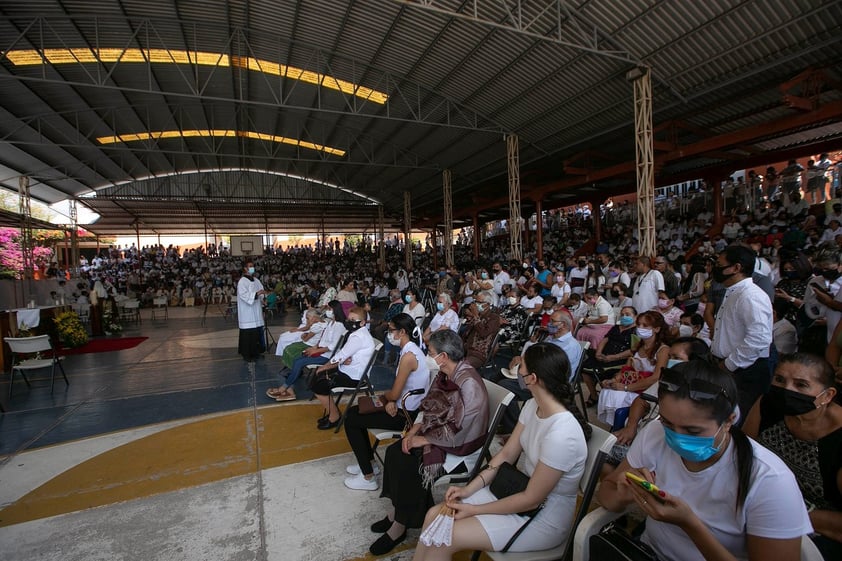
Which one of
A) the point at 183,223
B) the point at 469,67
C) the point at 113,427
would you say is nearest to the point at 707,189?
the point at 469,67

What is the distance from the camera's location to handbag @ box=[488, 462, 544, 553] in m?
1.88

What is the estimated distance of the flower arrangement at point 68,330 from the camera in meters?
9.05

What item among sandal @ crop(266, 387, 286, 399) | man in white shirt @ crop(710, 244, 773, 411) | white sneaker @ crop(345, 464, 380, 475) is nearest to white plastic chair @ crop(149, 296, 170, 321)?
sandal @ crop(266, 387, 286, 399)

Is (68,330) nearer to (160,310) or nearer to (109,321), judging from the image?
(109,321)

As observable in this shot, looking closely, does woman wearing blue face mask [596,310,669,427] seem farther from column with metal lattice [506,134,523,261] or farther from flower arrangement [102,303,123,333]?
flower arrangement [102,303,123,333]

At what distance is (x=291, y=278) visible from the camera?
22812 millimetres

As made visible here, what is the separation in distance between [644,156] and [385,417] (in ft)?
30.4

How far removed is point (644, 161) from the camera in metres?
9.83

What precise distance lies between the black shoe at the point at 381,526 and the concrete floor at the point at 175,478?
5 cm

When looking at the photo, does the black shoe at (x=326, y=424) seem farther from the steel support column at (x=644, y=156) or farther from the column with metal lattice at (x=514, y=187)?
the column with metal lattice at (x=514, y=187)

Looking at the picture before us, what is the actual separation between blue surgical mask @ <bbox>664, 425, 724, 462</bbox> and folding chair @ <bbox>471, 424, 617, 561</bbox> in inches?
18.7

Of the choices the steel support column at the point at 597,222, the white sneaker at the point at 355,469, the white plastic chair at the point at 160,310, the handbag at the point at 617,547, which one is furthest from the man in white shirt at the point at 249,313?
the steel support column at the point at 597,222

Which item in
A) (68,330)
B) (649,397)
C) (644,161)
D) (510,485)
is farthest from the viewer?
(644,161)

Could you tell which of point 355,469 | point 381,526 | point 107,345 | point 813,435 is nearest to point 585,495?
point 813,435
